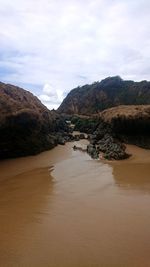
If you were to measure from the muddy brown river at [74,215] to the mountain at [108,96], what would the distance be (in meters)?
23.5

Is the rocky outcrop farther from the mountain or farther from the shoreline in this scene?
the mountain

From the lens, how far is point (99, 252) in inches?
171

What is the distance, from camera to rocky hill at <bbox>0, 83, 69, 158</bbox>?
31.9 ft

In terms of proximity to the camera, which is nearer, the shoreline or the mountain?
the shoreline

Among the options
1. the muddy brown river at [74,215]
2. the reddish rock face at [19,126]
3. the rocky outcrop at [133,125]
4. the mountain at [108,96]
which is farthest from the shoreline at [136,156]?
the mountain at [108,96]

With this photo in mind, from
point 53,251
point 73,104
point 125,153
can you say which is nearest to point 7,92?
point 125,153

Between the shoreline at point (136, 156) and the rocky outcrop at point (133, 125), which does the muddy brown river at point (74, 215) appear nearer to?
the shoreline at point (136, 156)

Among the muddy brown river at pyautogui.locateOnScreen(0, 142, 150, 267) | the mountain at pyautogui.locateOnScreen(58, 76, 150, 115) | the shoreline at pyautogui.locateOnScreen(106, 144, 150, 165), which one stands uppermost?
the mountain at pyautogui.locateOnScreen(58, 76, 150, 115)

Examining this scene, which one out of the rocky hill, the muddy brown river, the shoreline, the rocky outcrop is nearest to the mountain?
the rocky outcrop

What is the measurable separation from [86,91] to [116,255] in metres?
33.2

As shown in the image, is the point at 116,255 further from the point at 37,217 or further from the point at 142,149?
the point at 142,149

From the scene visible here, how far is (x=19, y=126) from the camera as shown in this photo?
33.4ft

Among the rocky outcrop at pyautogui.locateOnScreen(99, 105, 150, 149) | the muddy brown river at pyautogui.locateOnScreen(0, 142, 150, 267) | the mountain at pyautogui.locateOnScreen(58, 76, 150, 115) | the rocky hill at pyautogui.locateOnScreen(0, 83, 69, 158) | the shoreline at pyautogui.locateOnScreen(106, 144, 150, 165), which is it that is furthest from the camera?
the mountain at pyautogui.locateOnScreen(58, 76, 150, 115)

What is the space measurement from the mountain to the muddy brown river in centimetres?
2346
